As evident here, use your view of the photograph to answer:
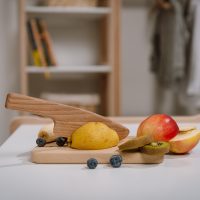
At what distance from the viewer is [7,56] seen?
3.06 meters

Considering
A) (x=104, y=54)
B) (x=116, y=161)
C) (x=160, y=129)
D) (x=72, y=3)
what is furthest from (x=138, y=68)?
(x=116, y=161)

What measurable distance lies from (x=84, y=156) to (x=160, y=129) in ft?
0.62

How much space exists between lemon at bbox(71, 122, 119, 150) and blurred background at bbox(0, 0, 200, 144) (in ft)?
5.99

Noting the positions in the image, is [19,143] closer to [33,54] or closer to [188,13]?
[33,54]

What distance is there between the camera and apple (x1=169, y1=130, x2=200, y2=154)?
102cm

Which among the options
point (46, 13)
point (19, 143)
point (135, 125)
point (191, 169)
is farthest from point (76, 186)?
point (46, 13)

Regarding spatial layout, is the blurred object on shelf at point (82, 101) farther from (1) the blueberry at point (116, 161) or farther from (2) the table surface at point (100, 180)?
(1) the blueberry at point (116, 161)

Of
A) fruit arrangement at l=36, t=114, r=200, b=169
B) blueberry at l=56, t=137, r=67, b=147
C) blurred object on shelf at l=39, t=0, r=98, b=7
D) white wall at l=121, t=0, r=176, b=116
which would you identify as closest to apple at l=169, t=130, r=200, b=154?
fruit arrangement at l=36, t=114, r=200, b=169

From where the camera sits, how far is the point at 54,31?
3256 mm

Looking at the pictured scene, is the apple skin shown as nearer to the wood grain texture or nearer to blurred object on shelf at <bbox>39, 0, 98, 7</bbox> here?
the wood grain texture

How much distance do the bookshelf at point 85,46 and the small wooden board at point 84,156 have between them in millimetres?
1866

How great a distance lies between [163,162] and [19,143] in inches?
16.6

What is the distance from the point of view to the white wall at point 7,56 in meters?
2.83

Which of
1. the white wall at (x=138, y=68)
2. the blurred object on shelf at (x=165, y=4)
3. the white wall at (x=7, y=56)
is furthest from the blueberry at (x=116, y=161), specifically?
the white wall at (x=138, y=68)
